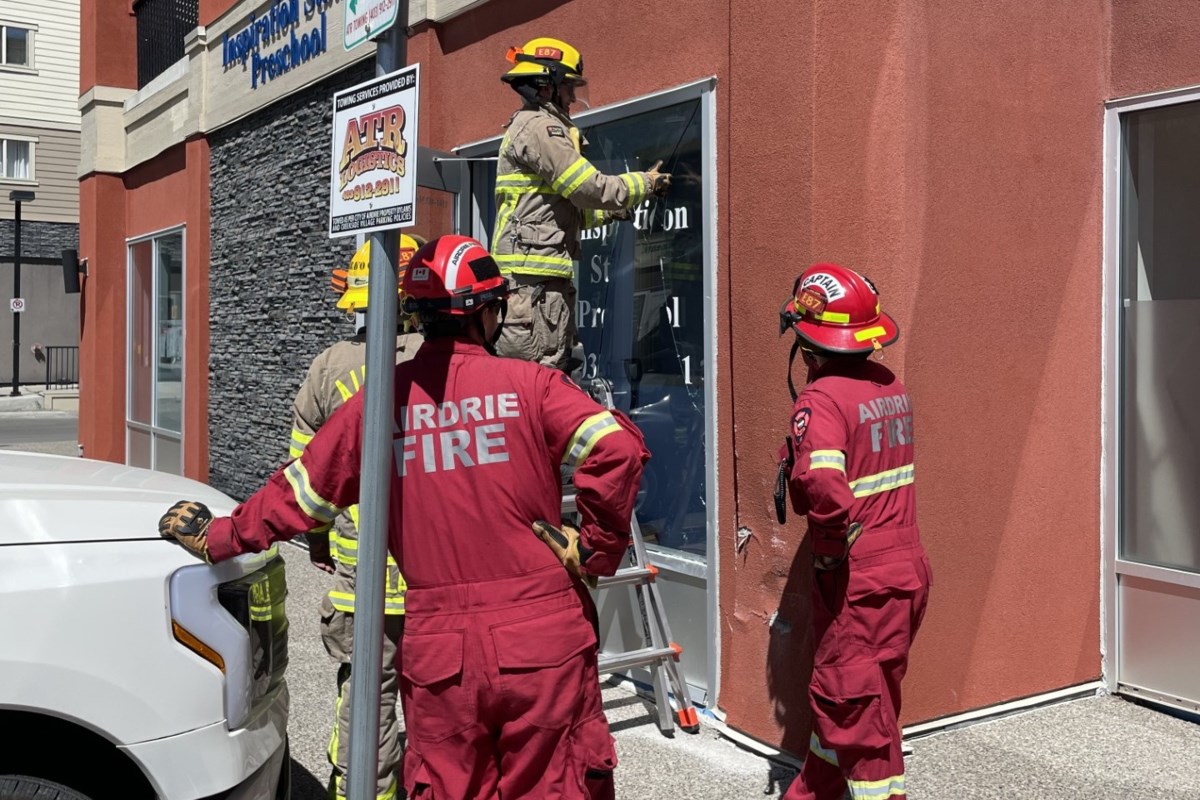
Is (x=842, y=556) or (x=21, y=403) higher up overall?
(x=21, y=403)

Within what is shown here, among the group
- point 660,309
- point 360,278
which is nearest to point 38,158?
point 660,309

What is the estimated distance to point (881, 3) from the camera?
4.69 m

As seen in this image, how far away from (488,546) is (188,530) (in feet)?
2.57

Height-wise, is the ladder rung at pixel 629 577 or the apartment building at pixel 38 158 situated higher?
the apartment building at pixel 38 158

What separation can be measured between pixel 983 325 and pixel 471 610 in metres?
3.04

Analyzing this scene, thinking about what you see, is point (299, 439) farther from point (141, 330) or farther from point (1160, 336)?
point (141, 330)

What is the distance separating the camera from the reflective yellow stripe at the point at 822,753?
3892mm

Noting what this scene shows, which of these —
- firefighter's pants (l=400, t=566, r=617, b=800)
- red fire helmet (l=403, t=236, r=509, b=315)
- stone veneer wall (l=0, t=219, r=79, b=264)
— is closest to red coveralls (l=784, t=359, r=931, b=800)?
firefighter's pants (l=400, t=566, r=617, b=800)

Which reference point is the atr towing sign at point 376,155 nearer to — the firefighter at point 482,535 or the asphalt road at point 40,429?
the firefighter at point 482,535

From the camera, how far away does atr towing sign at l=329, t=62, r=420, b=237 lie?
2654mm

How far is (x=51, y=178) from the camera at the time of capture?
34281mm

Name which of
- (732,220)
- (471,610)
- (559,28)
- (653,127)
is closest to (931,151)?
(732,220)

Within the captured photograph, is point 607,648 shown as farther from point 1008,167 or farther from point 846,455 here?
point 1008,167

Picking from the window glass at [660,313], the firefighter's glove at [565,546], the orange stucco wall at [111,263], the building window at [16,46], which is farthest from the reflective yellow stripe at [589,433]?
the building window at [16,46]
